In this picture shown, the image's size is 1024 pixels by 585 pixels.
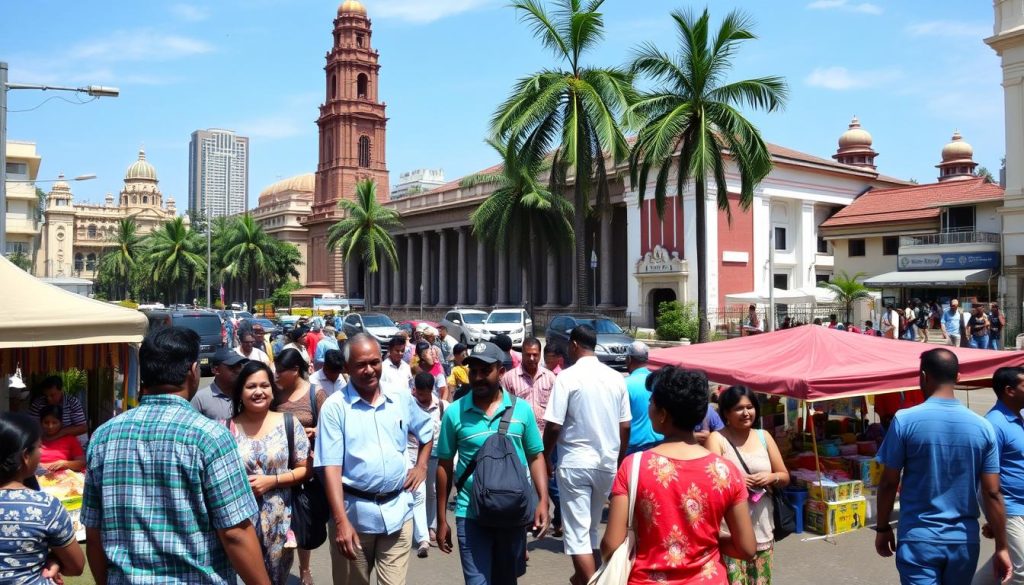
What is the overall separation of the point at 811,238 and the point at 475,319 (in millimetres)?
22700

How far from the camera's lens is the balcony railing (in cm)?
3378

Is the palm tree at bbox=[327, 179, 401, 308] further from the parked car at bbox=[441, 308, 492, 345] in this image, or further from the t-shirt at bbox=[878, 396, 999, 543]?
the t-shirt at bbox=[878, 396, 999, 543]

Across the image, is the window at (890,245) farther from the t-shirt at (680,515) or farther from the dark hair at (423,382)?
the t-shirt at (680,515)

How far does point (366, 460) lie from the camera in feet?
14.8

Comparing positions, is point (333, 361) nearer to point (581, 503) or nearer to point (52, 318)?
point (52, 318)

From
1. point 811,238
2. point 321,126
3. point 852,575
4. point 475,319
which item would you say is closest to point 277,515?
point 852,575

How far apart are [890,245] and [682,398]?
40.6 meters

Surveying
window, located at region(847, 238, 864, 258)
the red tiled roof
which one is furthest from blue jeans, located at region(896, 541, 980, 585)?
window, located at region(847, 238, 864, 258)

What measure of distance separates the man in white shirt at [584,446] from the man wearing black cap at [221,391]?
2604 millimetres

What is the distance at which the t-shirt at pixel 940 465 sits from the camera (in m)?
4.11

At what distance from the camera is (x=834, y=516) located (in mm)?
8312

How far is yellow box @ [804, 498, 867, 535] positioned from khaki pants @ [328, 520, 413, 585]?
5.40 m

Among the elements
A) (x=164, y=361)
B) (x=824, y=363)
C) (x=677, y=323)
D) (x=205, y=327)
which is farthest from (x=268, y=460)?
(x=677, y=323)

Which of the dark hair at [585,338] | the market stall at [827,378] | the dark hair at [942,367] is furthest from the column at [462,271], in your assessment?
the dark hair at [942,367]
